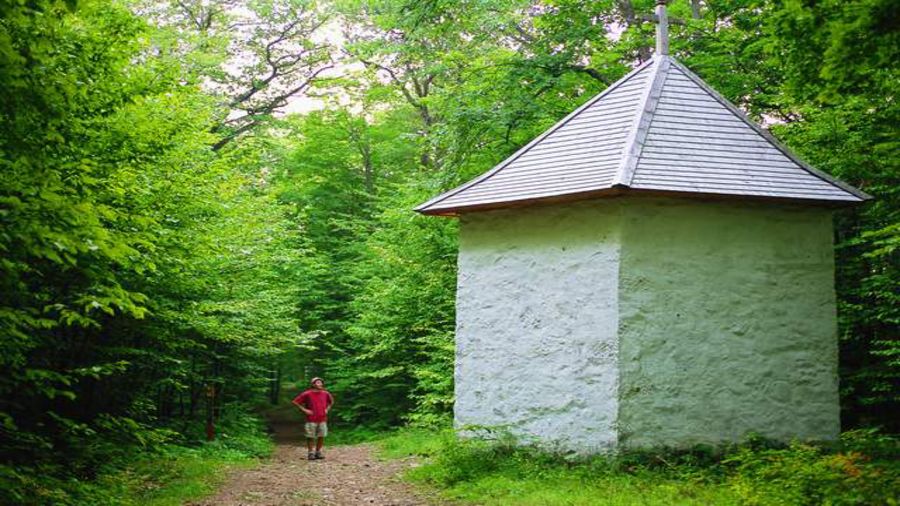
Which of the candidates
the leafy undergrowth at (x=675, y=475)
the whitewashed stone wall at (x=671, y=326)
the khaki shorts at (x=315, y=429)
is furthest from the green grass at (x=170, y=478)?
the whitewashed stone wall at (x=671, y=326)

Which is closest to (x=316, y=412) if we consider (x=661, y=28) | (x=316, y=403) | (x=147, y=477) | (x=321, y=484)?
(x=316, y=403)

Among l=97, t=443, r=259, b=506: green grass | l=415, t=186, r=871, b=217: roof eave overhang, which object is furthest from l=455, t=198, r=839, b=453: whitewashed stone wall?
l=97, t=443, r=259, b=506: green grass

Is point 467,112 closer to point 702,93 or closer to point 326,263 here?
point 702,93

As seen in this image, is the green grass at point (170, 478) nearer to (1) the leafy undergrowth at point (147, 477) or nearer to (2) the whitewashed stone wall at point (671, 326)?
(1) the leafy undergrowth at point (147, 477)

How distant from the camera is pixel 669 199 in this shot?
31.4ft

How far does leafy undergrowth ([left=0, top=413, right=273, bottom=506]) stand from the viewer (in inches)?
278

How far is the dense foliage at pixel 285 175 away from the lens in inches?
244

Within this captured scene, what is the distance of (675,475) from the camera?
8.61 metres

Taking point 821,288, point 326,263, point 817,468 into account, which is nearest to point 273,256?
point 326,263

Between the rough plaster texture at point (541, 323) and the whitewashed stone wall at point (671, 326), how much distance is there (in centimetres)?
2

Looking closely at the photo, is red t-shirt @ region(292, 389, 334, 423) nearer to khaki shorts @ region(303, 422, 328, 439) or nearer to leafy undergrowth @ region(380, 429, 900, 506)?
khaki shorts @ region(303, 422, 328, 439)

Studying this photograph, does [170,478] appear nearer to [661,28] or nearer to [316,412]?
[316,412]

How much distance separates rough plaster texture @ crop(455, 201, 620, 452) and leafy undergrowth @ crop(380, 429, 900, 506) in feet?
1.47

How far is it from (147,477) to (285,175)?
48.3 feet
